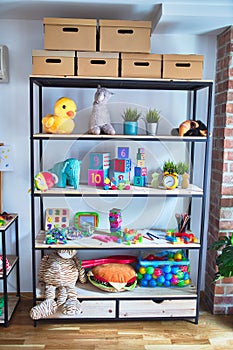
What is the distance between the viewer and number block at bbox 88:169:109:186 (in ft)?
7.54

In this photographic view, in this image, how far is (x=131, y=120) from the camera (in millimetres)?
2285

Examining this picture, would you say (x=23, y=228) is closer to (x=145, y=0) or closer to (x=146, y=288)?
(x=146, y=288)

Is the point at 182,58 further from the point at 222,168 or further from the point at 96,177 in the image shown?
the point at 96,177

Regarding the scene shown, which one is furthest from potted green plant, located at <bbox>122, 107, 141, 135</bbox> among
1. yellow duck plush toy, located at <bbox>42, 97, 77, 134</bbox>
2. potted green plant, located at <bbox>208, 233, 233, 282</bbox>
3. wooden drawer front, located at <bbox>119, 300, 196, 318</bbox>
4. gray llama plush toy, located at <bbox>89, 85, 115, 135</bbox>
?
wooden drawer front, located at <bbox>119, 300, 196, 318</bbox>

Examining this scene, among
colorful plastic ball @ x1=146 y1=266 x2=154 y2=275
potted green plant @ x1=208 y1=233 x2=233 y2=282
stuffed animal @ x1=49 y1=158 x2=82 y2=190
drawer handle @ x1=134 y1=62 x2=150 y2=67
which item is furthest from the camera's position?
colorful plastic ball @ x1=146 y1=266 x2=154 y2=275

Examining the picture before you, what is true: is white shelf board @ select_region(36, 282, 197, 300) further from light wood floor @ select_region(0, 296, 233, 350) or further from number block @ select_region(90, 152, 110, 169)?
number block @ select_region(90, 152, 110, 169)

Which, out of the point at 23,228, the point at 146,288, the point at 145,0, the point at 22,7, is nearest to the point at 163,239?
the point at 146,288

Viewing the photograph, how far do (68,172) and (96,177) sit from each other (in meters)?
0.19

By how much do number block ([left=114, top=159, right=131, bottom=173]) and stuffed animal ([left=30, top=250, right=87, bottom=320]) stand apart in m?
0.62

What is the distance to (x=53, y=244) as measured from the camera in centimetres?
221

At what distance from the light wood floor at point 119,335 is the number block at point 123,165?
39.3 inches

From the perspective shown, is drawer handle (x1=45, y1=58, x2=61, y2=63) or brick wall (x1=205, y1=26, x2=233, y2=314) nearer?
drawer handle (x1=45, y1=58, x2=61, y2=63)

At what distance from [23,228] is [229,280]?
147cm

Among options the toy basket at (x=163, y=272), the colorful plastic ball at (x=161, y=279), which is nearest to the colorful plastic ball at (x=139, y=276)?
the toy basket at (x=163, y=272)
